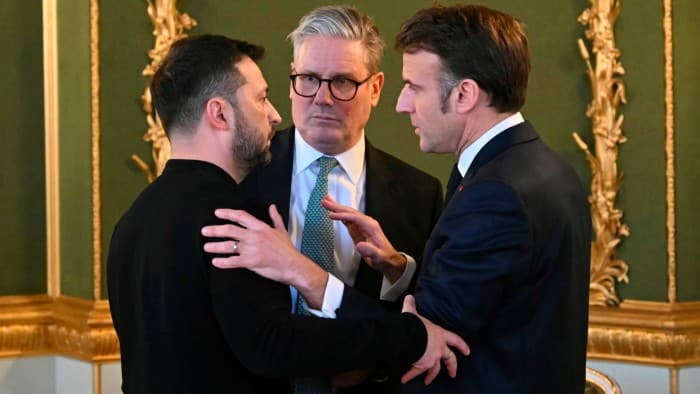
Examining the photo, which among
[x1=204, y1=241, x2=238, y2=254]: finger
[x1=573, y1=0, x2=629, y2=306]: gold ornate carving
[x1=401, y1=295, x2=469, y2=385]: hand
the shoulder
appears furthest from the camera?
[x1=573, y1=0, x2=629, y2=306]: gold ornate carving

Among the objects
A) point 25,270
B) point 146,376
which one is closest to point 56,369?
point 25,270

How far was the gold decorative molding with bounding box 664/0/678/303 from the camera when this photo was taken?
152 inches

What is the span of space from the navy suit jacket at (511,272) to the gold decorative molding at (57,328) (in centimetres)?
219

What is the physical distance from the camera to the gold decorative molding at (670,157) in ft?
12.7

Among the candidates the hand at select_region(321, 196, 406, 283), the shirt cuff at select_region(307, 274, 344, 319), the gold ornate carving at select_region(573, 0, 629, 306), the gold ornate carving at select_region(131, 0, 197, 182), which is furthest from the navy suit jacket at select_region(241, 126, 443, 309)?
the gold ornate carving at select_region(131, 0, 197, 182)

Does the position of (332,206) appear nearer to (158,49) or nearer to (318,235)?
(318,235)

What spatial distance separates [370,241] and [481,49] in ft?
2.04

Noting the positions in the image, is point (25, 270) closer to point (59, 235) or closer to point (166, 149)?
point (59, 235)

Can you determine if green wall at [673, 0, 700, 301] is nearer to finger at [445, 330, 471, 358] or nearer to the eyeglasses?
the eyeglasses

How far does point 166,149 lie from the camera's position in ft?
14.0

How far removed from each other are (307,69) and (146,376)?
3.43ft

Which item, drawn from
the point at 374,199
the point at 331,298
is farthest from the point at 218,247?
the point at 374,199

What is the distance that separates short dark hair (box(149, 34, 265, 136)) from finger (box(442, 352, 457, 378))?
2.33ft

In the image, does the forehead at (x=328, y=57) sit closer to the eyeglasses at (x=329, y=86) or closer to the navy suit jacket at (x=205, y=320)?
the eyeglasses at (x=329, y=86)
